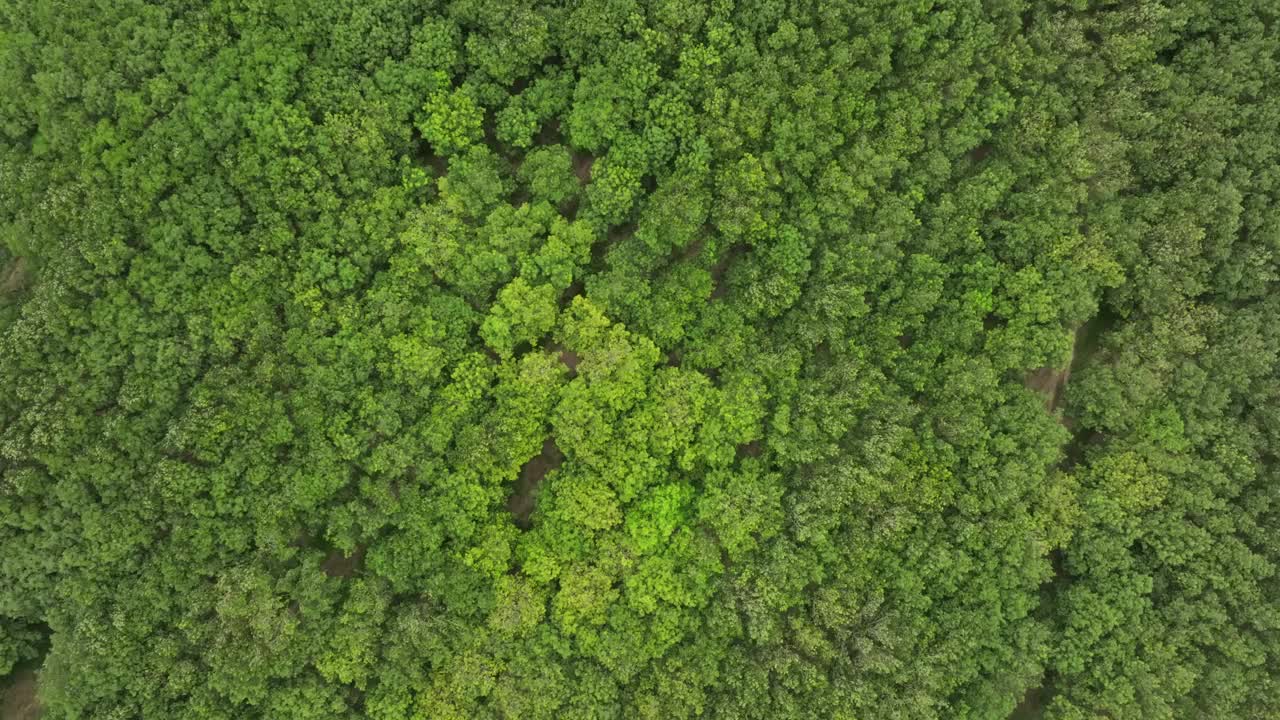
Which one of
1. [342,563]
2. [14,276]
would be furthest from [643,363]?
[14,276]

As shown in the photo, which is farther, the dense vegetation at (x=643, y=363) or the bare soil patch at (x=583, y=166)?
the bare soil patch at (x=583, y=166)

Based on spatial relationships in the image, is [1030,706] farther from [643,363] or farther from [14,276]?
[14,276]

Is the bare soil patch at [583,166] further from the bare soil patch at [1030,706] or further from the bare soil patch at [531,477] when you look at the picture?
the bare soil patch at [1030,706]

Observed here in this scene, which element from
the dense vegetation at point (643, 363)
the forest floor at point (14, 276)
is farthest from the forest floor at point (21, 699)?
the forest floor at point (14, 276)

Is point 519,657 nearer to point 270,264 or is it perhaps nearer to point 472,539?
point 472,539

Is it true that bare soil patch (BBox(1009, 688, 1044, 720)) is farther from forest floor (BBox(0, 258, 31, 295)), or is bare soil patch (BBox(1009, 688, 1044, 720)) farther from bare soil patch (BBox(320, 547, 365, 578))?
forest floor (BBox(0, 258, 31, 295))

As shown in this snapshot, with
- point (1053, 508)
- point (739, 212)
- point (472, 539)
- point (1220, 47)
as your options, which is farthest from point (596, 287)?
point (1220, 47)

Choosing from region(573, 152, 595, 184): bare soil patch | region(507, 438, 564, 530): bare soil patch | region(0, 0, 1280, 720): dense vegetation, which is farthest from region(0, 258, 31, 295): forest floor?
region(573, 152, 595, 184): bare soil patch
